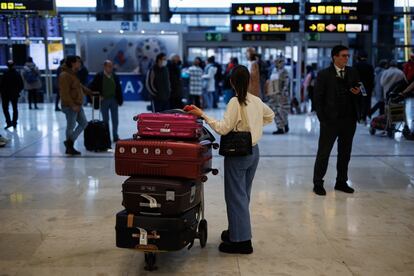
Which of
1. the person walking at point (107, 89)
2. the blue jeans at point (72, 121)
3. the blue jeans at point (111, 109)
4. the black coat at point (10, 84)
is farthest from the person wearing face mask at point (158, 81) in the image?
the black coat at point (10, 84)

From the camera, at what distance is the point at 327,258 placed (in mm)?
4098

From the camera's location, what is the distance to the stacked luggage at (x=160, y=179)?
3.58 m

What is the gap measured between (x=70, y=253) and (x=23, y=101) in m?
16.3

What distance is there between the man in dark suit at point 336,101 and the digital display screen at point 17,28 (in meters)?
15.1

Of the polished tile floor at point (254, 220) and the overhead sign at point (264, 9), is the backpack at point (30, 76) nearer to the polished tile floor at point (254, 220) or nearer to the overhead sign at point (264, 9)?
the overhead sign at point (264, 9)

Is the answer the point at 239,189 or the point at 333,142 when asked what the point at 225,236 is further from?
the point at 333,142

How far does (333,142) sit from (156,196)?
300cm

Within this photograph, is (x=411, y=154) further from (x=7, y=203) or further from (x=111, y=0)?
(x=111, y=0)

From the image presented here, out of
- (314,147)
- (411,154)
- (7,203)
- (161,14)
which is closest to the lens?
(7,203)

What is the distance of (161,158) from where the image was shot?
3.60 metres

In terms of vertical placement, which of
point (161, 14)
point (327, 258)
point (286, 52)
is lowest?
point (327, 258)

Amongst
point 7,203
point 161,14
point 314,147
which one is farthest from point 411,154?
point 161,14


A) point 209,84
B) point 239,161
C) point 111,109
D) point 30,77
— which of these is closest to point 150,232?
point 239,161

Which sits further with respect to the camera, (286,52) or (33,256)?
(286,52)
